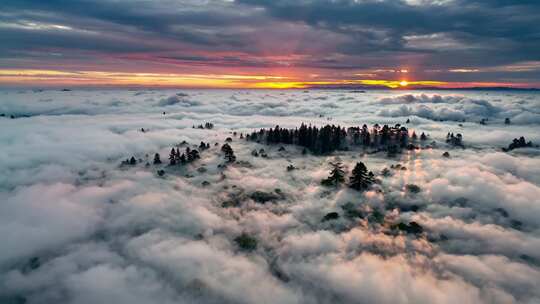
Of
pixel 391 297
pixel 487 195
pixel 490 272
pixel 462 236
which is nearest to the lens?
pixel 391 297

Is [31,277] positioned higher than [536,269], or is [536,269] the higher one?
[536,269]

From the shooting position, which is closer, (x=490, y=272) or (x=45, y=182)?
(x=490, y=272)

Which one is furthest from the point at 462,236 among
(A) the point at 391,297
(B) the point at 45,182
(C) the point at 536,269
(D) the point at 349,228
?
(B) the point at 45,182

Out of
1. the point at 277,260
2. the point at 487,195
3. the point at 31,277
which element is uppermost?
the point at 487,195

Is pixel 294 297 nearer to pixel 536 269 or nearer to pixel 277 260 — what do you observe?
pixel 277 260

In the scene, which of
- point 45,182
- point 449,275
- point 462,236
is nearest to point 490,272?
point 449,275

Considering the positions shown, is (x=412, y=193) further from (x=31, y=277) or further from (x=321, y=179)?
(x=31, y=277)

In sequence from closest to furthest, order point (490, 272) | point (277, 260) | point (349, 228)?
point (490, 272) → point (277, 260) → point (349, 228)

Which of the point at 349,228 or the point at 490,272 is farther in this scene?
the point at 349,228

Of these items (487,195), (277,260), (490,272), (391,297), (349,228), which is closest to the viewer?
(391,297)
